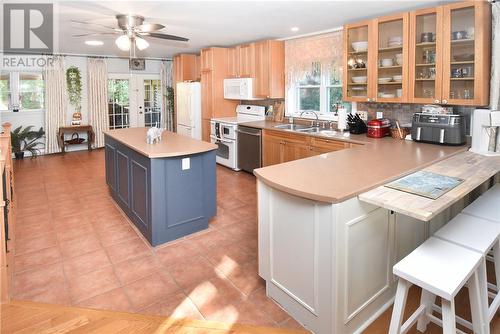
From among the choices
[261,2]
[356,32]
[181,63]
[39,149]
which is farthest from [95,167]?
[356,32]

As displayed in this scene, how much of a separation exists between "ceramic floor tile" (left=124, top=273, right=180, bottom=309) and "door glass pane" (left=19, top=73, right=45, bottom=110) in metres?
6.41

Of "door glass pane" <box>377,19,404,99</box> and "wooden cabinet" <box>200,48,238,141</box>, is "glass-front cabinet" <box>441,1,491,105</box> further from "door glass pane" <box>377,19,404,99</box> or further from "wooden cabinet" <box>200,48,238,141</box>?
"wooden cabinet" <box>200,48,238,141</box>

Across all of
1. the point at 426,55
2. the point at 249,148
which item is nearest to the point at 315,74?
the point at 249,148

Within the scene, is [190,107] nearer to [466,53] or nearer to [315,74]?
[315,74]

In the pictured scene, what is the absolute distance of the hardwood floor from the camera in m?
2.23

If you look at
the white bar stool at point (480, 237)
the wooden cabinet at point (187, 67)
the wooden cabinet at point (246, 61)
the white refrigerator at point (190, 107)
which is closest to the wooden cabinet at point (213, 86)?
the white refrigerator at point (190, 107)

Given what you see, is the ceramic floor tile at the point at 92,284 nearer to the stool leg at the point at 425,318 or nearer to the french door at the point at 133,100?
the stool leg at the point at 425,318

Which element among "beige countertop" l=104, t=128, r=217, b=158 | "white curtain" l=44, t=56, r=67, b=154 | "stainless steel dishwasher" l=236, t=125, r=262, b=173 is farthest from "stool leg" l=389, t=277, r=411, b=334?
"white curtain" l=44, t=56, r=67, b=154

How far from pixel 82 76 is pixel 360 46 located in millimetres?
6324

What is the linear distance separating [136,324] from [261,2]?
3020 millimetres

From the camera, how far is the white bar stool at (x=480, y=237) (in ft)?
5.92

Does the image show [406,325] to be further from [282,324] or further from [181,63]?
[181,63]

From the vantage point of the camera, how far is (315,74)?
5129 mm

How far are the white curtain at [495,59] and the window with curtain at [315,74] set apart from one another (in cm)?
186
